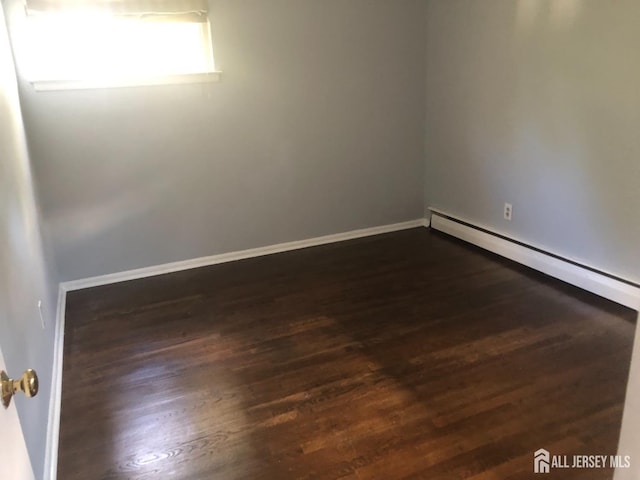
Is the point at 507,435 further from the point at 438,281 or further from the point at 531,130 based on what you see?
the point at 531,130

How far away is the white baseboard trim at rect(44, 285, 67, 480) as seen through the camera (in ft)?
5.95

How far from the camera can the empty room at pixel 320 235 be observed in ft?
6.31

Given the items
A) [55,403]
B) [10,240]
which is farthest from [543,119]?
[55,403]

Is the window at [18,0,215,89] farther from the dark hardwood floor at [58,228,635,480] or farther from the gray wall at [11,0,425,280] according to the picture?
the dark hardwood floor at [58,228,635,480]

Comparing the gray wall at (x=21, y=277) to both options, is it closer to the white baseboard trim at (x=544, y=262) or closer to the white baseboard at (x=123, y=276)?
the white baseboard at (x=123, y=276)

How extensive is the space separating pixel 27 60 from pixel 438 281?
2719 millimetres

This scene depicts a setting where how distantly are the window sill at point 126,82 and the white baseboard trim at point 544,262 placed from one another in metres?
2.00

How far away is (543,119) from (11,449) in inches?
119

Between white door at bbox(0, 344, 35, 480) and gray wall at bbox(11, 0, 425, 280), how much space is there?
8.27 feet

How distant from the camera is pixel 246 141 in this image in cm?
359

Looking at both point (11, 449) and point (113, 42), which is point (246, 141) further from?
point (11, 449)

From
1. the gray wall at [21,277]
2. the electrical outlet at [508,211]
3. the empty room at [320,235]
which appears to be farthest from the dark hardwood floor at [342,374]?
the electrical outlet at [508,211]

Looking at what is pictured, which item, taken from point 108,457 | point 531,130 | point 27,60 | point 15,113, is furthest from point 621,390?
point 27,60

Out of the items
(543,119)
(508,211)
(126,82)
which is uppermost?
(126,82)
